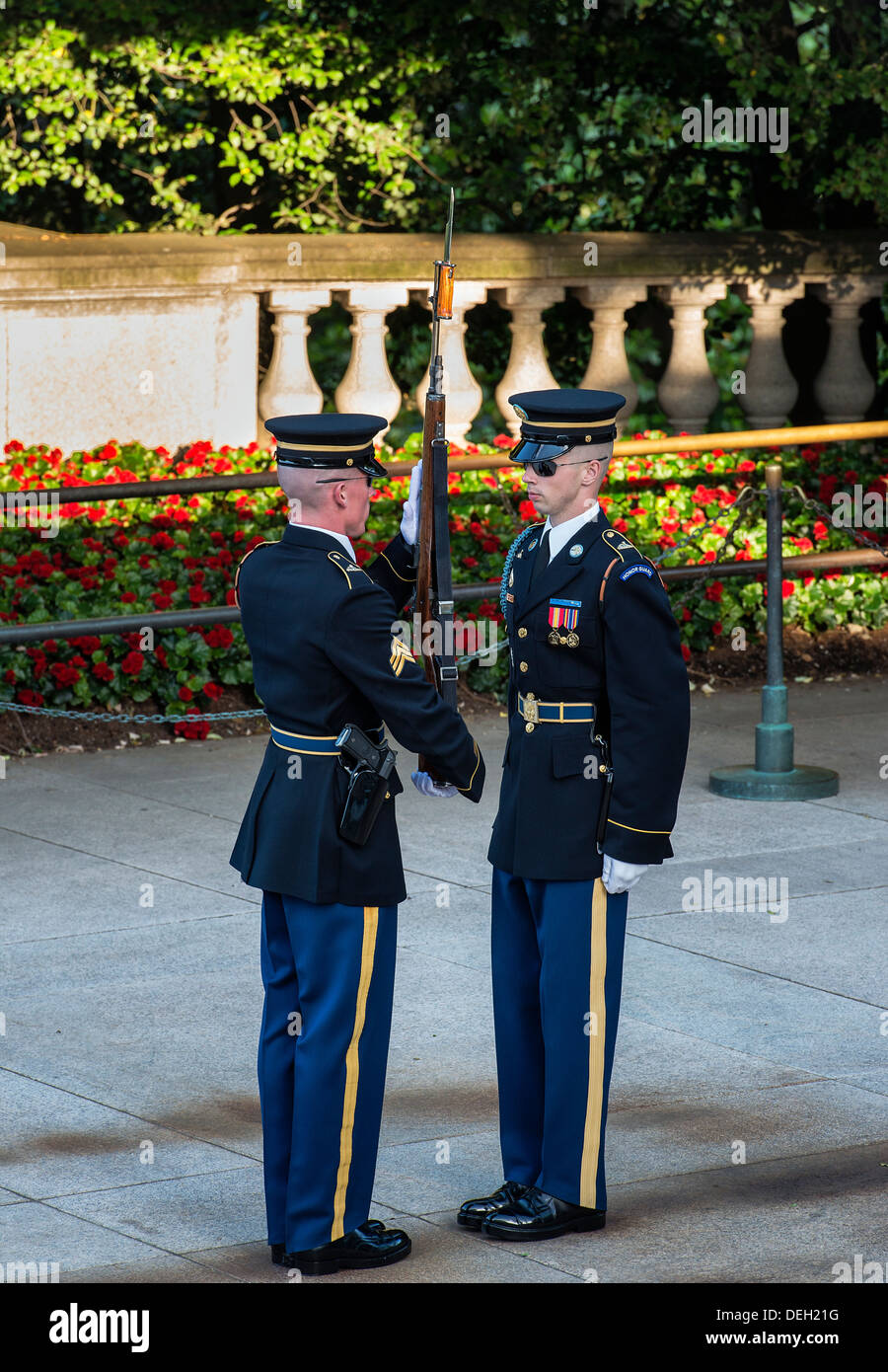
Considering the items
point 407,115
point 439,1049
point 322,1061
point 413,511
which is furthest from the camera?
point 407,115

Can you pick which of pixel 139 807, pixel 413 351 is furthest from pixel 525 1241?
pixel 413 351

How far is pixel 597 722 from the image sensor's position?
4.68 meters

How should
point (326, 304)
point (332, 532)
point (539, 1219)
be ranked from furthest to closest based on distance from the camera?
point (326, 304) → point (539, 1219) → point (332, 532)

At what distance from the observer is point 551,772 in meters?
4.64

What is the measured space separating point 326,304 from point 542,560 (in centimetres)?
608

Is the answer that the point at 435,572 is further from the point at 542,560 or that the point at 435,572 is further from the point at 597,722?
the point at 597,722

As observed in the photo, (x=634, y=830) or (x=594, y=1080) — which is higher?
(x=634, y=830)

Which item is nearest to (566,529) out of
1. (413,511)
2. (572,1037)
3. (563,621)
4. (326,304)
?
(563,621)

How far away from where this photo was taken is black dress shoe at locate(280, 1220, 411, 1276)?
14.3 feet

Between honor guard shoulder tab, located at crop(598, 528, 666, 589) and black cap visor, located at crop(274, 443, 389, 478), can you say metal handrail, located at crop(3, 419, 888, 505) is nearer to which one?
honor guard shoulder tab, located at crop(598, 528, 666, 589)

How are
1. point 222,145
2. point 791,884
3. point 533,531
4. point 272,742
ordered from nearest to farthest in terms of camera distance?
point 272,742, point 533,531, point 791,884, point 222,145

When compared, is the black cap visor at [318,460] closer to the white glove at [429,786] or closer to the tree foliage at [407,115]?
the white glove at [429,786]

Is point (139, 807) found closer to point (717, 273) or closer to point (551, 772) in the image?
point (551, 772)

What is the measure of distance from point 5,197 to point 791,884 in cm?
833
